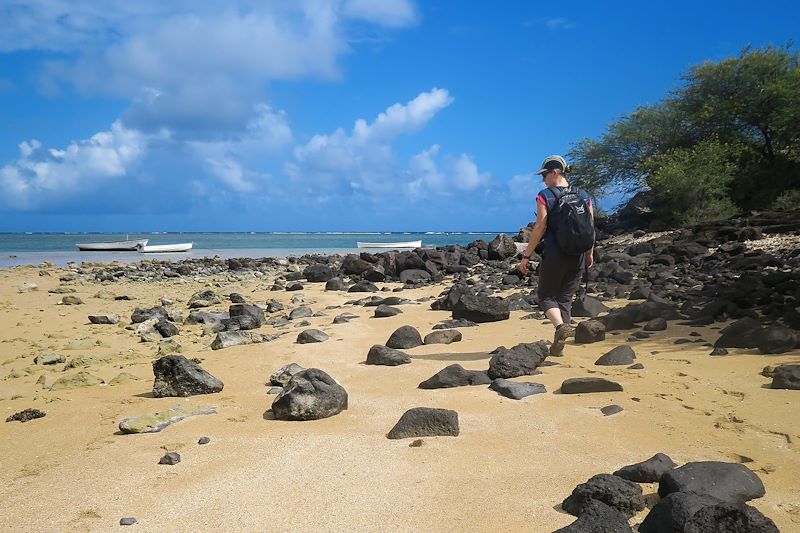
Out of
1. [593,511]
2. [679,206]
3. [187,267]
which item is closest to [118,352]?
[593,511]

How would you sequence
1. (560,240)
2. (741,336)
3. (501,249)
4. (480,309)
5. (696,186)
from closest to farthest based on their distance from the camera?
(741,336), (560,240), (480,309), (501,249), (696,186)

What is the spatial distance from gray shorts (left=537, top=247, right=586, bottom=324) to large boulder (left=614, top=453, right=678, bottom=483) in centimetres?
307

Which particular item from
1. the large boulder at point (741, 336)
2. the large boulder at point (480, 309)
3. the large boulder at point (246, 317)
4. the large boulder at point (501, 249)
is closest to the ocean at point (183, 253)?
the large boulder at point (501, 249)

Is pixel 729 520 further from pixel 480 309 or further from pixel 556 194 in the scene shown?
pixel 480 309

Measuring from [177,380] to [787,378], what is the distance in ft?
14.5

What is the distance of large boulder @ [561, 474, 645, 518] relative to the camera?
7.80 feet

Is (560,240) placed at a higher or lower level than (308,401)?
higher

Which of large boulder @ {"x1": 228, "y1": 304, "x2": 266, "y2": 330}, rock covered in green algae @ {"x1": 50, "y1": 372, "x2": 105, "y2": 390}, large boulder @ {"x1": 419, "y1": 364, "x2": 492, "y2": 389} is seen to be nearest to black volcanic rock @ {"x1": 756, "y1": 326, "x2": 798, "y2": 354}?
large boulder @ {"x1": 419, "y1": 364, "x2": 492, "y2": 389}

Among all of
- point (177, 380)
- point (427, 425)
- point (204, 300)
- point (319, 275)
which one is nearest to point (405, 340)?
point (177, 380)

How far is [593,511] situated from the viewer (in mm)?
2234

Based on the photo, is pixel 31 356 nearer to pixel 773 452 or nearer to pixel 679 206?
pixel 773 452

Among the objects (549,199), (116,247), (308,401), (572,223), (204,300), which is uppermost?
(549,199)

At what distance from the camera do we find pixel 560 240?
5.51 metres

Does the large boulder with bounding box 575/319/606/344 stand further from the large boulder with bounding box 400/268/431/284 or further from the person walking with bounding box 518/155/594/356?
the large boulder with bounding box 400/268/431/284
